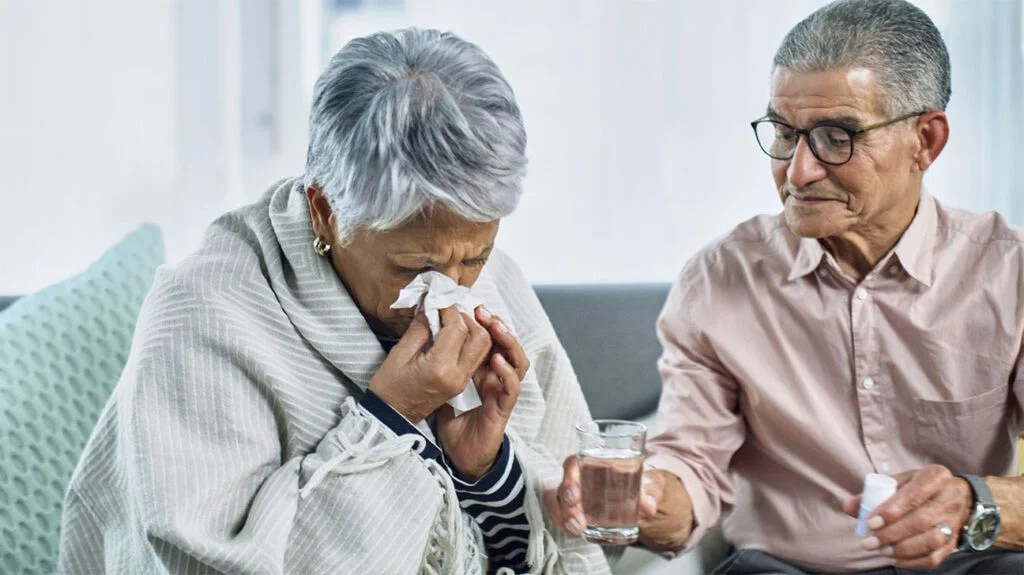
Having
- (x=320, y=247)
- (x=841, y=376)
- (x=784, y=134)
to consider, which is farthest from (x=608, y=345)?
(x=320, y=247)

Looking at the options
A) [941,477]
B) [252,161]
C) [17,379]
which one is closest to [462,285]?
[941,477]

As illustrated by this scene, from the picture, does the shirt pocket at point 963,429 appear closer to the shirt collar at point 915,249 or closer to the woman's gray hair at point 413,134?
the shirt collar at point 915,249

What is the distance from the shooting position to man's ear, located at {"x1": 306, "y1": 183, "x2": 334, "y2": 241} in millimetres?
1613

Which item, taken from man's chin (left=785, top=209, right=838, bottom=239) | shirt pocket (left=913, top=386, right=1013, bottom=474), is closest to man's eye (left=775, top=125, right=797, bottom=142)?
man's chin (left=785, top=209, right=838, bottom=239)

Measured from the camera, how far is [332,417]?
5.33 feet

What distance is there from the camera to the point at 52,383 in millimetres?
2053

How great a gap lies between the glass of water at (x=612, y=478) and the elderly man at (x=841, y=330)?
0.77ft

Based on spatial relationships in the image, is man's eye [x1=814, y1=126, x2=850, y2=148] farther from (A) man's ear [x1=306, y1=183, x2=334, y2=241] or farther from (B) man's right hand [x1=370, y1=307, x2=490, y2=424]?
(A) man's ear [x1=306, y1=183, x2=334, y2=241]

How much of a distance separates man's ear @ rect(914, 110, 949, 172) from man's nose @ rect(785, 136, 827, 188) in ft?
0.59

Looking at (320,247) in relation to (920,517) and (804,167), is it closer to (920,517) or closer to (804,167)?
(804,167)

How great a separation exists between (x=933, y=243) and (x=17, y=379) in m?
1.51

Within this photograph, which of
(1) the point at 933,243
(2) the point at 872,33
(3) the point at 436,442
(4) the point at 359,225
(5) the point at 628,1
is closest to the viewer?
(4) the point at 359,225

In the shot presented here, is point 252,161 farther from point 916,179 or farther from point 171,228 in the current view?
point 916,179

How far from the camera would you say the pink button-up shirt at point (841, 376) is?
1.94 m
